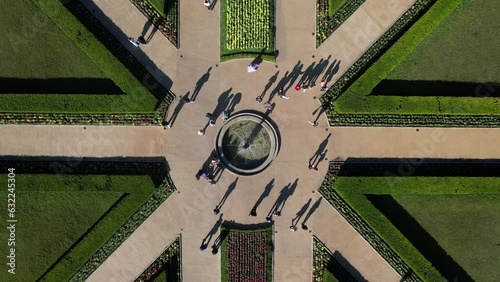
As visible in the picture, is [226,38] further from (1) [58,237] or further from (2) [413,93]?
(1) [58,237]

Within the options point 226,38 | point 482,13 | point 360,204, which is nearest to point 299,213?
point 360,204

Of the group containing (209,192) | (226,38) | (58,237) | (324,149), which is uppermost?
(226,38)

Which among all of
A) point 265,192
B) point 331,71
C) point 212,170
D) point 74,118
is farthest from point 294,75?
point 74,118

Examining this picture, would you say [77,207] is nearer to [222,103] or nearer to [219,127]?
[219,127]

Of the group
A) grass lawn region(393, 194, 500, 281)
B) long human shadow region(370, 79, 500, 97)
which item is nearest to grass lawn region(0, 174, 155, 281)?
long human shadow region(370, 79, 500, 97)

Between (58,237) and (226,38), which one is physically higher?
(226,38)

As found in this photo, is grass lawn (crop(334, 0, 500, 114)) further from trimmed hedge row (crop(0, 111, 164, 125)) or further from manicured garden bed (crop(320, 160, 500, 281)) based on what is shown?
trimmed hedge row (crop(0, 111, 164, 125))

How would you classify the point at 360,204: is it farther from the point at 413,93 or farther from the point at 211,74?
the point at 211,74

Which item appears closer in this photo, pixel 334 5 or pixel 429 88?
pixel 334 5
